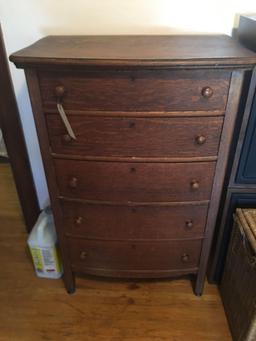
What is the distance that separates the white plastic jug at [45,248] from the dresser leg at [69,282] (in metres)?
0.11

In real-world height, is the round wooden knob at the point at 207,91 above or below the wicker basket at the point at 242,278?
above

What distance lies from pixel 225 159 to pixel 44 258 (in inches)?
41.1

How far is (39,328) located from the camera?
137 centimetres

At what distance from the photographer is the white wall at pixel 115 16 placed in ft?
4.05

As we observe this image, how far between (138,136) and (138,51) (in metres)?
0.28

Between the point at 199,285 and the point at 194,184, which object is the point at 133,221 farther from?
the point at 199,285

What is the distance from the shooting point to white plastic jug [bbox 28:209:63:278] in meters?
1.47

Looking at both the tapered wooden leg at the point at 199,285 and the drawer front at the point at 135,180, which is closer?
the drawer front at the point at 135,180

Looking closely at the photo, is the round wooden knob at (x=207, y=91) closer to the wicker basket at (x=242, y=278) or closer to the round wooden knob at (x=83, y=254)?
the wicker basket at (x=242, y=278)

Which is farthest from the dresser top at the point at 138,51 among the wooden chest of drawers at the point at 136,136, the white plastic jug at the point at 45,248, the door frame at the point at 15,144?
the white plastic jug at the point at 45,248

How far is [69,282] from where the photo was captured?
4.81 ft

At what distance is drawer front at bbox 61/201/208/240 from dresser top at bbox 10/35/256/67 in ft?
1.85

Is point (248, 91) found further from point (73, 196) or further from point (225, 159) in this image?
point (73, 196)

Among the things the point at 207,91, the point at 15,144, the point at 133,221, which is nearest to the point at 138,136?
the point at 207,91
